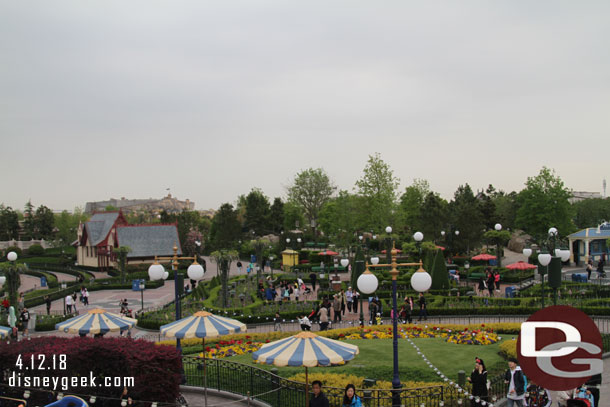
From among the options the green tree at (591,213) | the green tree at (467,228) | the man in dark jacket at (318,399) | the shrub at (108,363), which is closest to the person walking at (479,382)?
the man in dark jacket at (318,399)

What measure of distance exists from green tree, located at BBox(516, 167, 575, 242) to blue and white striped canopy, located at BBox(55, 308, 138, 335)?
168ft

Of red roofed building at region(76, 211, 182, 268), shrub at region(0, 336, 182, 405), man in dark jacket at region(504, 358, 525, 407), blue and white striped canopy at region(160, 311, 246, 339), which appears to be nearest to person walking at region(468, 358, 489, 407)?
man in dark jacket at region(504, 358, 525, 407)

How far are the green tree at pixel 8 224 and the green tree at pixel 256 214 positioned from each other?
51.7 metres

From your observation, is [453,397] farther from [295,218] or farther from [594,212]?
[594,212]

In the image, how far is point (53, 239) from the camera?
4129 inches

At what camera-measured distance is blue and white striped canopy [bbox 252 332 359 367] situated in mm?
10414

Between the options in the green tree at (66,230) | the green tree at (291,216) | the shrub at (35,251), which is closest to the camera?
the green tree at (291,216)

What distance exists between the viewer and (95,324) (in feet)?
50.6

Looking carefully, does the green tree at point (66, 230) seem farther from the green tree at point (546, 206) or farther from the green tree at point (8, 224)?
the green tree at point (546, 206)

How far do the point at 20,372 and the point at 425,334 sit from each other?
585 inches

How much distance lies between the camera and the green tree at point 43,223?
350 ft
